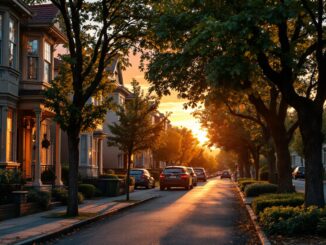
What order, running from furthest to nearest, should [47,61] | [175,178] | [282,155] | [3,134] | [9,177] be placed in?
[175,178] < [47,61] < [3,134] < [282,155] < [9,177]

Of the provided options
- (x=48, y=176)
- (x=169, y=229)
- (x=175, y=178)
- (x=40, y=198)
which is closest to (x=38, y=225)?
(x=169, y=229)

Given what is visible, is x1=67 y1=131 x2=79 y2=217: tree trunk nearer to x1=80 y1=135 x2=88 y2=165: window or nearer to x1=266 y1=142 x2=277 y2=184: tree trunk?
x1=266 y1=142 x2=277 y2=184: tree trunk

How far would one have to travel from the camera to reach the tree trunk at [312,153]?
44.5 feet

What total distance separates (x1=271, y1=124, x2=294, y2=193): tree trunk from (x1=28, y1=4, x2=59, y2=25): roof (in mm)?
10252

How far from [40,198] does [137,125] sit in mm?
8363

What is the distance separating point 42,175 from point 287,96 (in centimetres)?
1413

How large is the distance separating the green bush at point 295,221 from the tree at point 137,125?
46.7ft

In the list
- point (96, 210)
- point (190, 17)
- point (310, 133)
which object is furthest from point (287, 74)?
point (96, 210)

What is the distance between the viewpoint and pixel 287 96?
46.0ft

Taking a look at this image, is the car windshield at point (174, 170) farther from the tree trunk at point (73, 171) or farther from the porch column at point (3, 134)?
the tree trunk at point (73, 171)

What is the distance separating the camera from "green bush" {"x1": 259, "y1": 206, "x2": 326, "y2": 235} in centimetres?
1144

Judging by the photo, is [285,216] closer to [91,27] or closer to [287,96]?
[287,96]

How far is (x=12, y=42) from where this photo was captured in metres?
22.3

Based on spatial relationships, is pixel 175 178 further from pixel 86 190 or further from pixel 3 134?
pixel 3 134
